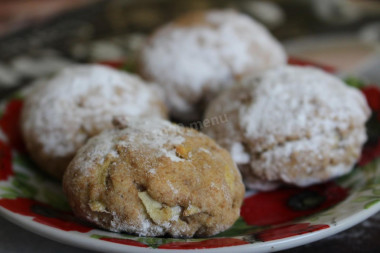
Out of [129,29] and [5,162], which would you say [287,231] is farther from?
[129,29]

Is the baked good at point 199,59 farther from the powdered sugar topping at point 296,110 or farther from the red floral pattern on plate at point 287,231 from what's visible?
the red floral pattern on plate at point 287,231

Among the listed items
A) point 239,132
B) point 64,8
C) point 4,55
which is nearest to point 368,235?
point 239,132

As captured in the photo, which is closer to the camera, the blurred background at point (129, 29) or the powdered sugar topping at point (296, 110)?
the powdered sugar topping at point (296, 110)

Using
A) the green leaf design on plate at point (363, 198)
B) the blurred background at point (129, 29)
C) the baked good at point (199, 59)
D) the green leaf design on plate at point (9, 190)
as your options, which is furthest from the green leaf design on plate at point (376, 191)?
the blurred background at point (129, 29)

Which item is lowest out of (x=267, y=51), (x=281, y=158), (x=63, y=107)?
(x=281, y=158)

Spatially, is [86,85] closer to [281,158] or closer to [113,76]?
[113,76]

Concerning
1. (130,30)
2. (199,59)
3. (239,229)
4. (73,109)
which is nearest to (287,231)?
(239,229)
